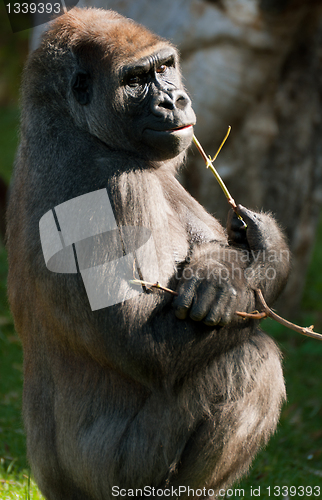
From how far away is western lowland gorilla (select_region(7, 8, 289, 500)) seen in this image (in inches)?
115

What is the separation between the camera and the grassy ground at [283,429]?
4434 mm

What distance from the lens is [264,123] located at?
7742 mm

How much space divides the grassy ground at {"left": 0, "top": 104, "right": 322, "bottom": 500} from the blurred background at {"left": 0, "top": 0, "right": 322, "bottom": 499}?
2 cm

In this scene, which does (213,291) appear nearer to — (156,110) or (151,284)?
(151,284)

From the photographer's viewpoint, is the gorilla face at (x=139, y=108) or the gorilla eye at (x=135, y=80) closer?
the gorilla face at (x=139, y=108)

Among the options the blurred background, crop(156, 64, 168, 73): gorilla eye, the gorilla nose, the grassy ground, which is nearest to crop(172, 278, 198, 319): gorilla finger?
→ the gorilla nose

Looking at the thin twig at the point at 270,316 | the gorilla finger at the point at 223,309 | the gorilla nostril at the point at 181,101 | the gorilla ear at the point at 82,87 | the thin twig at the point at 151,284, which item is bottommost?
the thin twig at the point at 270,316

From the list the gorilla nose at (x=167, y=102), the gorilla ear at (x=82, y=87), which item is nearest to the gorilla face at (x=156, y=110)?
the gorilla nose at (x=167, y=102)

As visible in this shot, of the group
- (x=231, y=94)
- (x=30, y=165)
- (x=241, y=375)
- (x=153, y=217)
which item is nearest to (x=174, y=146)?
(x=153, y=217)

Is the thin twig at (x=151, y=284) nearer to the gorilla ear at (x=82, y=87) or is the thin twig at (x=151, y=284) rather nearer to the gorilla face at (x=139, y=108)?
the gorilla face at (x=139, y=108)

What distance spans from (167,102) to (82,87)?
534 mm

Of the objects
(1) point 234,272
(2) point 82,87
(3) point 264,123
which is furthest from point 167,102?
(3) point 264,123

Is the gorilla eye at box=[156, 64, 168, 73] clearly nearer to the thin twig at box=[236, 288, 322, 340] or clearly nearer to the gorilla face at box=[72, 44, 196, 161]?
the gorilla face at box=[72, 44, 196, 161]

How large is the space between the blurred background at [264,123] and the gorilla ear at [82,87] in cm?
342
